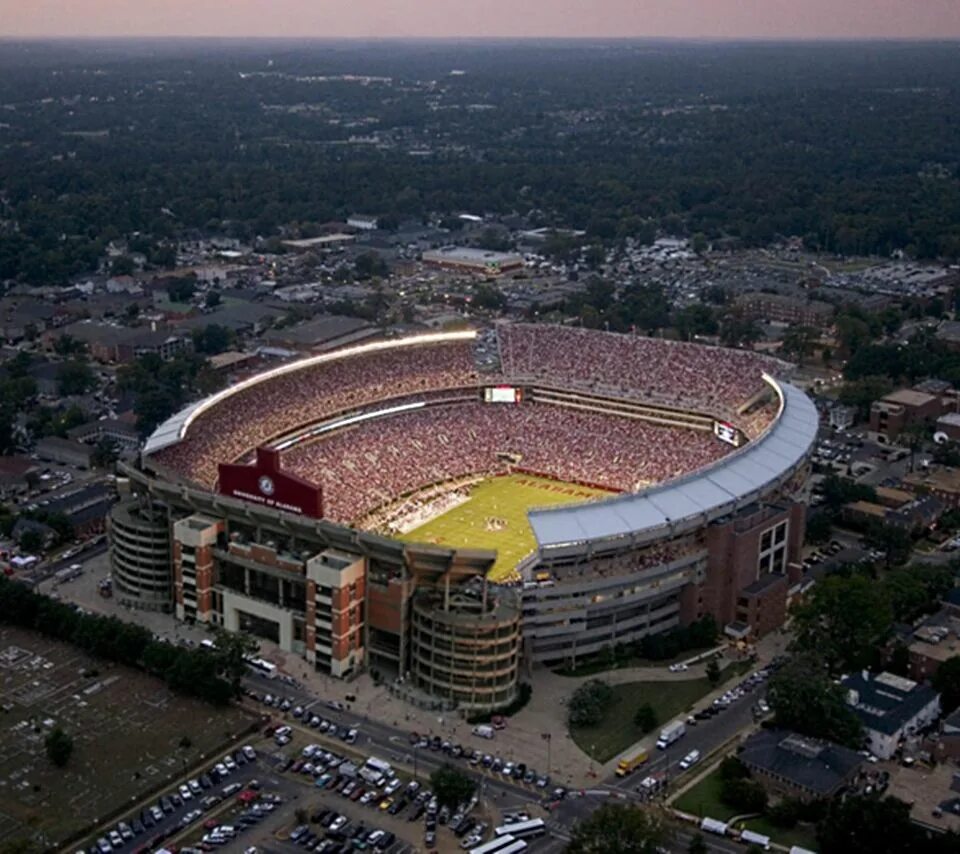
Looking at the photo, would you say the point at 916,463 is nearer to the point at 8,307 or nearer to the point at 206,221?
the point at 8,307

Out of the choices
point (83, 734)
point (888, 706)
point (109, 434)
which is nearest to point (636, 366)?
point (109, 434)

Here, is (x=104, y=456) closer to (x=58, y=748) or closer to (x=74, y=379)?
(x=74, y=379)

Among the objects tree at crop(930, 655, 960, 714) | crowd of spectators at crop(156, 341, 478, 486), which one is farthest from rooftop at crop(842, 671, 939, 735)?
crowd of spectators at crop(156, 341, 478, 486)

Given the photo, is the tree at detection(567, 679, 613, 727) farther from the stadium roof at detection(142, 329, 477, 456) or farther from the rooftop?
the stadium roof at detection(142, 329, 477, 456)

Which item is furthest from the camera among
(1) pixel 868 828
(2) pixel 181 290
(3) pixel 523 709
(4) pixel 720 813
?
(2) pixel 181 290

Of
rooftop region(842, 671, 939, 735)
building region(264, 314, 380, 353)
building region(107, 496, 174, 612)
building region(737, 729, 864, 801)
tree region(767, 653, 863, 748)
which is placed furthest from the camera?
building region(264, 314, 380, 353)

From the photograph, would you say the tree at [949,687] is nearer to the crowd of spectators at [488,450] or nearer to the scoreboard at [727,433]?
the crowd of spectators at [488,450]

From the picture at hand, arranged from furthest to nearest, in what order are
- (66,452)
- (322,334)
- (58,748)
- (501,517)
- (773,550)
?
(322,334) → (66,452) → (501,517) → (773,550) → (58,748)
